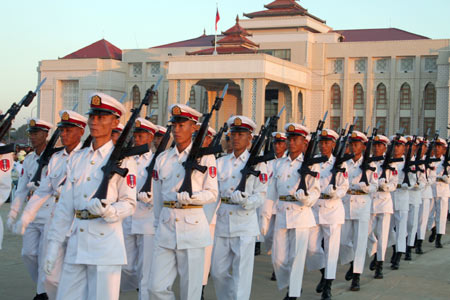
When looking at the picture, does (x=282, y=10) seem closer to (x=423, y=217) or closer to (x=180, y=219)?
(x=423, y=217)

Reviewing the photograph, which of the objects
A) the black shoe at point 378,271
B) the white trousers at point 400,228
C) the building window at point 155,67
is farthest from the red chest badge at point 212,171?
the building window at point 155,67

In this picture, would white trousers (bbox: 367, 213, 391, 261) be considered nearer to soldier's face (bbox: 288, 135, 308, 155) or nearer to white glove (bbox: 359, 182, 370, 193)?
white glove (bbox: 359, 182, 370, 193)

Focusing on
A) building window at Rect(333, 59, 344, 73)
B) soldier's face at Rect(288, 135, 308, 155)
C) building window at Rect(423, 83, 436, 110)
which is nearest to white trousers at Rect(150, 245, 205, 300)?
soldier's face at Rect(288, 135, 308, 155)

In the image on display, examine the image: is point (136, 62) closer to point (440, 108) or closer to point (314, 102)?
point (314, 102)

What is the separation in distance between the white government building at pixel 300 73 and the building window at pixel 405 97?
69 millimetres

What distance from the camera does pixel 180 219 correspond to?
20.9 feet

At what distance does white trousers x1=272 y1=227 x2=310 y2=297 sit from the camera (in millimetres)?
8359

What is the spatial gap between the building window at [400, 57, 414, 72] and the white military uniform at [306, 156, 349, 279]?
40526 millimetres

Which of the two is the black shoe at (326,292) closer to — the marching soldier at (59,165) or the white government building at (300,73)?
the marching soldier at (59,165)

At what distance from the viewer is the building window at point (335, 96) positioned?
5069 centimetres

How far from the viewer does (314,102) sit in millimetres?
50406

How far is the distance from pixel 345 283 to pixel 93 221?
5572 mm

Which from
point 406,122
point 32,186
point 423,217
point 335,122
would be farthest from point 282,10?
point 32,186

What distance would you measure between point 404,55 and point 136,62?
65.8ft
